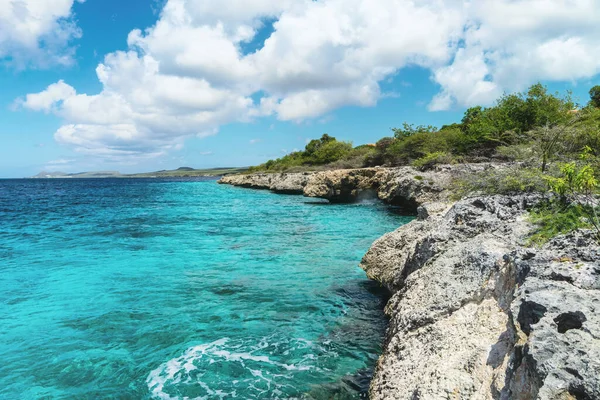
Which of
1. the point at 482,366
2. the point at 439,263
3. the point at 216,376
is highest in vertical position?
the point at 439,263

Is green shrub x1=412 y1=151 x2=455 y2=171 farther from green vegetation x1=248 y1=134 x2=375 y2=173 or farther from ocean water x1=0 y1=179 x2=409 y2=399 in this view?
green vegetation x1=248 y1=134 x2=375 y2=173

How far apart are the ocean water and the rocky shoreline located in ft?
3.90

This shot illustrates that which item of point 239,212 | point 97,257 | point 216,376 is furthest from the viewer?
point 239,212

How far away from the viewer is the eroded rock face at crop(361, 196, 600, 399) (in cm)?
264

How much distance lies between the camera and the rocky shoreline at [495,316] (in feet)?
8.72

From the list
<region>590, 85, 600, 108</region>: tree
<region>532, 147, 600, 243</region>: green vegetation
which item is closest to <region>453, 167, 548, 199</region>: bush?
<region>532, 147, 600, 243</region>: green vegetation

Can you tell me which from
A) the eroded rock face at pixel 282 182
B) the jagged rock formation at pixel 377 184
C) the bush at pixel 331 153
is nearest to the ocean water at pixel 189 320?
the jagged rock formation at pixel 377 184

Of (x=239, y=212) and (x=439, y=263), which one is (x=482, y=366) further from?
(x=239, y=212)

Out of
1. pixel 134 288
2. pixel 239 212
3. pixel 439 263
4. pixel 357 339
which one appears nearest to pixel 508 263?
pixel 439 263

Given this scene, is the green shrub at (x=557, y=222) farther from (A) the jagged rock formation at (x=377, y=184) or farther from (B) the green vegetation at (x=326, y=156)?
(B) the green vegetation at (x=326, y=156)

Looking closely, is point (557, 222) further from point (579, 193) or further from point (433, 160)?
point (433, 160)

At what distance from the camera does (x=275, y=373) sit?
5391mm

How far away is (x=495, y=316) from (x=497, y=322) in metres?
0.11

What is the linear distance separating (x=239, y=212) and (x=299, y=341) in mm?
20434
